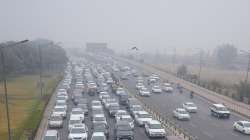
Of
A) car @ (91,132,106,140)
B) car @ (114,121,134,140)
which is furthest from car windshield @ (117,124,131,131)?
car @ (91,132,106,140)

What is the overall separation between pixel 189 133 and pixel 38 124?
588 inches

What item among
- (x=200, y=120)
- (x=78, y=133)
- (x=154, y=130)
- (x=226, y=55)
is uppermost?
(x=154, y=130)

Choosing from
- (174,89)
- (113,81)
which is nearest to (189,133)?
(174,89)

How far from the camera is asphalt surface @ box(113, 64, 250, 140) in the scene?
Answer: 38906 mm

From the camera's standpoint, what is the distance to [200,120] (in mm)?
46875

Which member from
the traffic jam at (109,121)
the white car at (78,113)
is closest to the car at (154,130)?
the traffic jam at (109,121)

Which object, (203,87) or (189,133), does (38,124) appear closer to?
(189,133)

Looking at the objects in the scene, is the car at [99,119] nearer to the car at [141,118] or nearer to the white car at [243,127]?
the car at [141,118]

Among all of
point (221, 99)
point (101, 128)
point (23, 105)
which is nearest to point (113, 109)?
point (101, 128)

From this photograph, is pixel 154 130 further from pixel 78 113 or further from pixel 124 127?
pixel 78 113

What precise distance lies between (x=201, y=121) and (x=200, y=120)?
27.1 inches

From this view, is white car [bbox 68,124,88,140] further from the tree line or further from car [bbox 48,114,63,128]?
the tree line

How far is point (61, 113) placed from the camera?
46656 millimetres

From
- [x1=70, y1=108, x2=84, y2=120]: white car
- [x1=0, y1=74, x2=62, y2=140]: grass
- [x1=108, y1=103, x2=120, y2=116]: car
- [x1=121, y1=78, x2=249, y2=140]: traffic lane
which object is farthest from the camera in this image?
[x1=108, y1=103, x2=120, y2=116]: car
